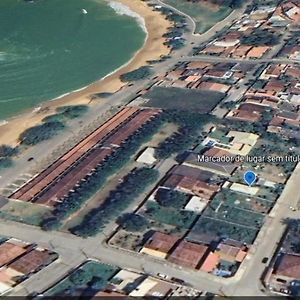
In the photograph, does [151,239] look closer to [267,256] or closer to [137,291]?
[137,291]

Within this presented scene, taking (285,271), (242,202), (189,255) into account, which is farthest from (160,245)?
(285,271)

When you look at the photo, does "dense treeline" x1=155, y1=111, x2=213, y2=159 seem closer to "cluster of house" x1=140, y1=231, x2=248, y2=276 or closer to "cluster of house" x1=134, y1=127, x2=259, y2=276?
"cluster of house" x1=134, y1=127, x2=259, y2=276

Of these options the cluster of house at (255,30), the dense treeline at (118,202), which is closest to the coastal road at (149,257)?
the dense treeline at (118,202)

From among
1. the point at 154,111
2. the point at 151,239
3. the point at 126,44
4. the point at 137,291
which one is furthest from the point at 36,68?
the point at 137,291

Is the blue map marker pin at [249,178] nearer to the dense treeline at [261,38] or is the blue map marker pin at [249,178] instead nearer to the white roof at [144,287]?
the white roof at [144,287]

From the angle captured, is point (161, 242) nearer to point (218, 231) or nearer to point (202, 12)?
point (218, 231)

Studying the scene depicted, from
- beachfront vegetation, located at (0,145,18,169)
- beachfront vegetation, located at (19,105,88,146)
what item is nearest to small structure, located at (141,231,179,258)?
beachfront vegetation, located at (0,145,18,169)
